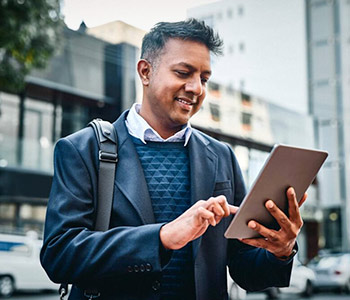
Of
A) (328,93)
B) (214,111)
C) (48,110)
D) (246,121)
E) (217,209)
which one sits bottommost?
(217,209)

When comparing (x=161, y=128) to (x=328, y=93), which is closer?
(x=161, y=128)

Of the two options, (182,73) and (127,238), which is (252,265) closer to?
(127,238)

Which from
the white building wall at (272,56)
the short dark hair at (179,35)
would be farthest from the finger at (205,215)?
the white building wall at (272,56)

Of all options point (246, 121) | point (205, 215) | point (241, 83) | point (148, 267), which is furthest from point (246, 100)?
point (205, 215)

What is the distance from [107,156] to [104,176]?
0.08 metres

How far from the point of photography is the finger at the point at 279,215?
5.78 ft

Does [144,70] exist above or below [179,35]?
below

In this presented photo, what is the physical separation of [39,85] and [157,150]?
16287mm

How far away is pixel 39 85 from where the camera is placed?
58.3ft

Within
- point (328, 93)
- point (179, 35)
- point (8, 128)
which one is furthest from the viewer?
point (328, 93)

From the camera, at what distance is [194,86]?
204 cm

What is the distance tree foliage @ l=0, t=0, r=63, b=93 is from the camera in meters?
8.05

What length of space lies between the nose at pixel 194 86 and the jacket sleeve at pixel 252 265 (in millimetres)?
380

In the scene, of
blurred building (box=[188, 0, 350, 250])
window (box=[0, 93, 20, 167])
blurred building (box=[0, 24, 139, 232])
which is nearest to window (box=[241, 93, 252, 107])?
blurred building (box=[0, 24, 139, 232])
